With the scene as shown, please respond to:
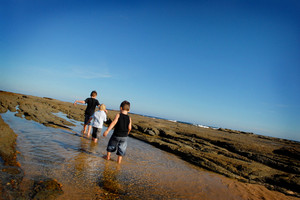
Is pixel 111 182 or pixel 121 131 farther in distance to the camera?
pixel 121 131

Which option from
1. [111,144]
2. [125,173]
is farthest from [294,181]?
[111,144]

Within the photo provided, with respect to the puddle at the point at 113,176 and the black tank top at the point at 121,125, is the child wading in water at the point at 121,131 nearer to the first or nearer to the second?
the black tank top at the point at 121,125

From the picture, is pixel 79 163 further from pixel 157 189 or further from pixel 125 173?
pixel 157 189

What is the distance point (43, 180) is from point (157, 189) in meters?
2.33

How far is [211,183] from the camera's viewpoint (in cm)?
433

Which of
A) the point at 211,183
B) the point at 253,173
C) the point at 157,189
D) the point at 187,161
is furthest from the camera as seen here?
the point at 187,161

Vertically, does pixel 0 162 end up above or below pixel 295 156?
below

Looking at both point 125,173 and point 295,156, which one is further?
point 295,156

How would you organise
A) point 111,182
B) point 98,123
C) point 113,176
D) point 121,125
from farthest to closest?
point 98,123, point 121,125, point 113,176, point 111,182

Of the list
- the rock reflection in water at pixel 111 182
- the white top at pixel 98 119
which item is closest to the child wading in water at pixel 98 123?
the white top at pixel 98 119

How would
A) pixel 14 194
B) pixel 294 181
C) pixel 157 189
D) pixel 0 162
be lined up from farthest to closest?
1. pixel 294 181
2. pixel 157 189
3. pixel 0 162
4. pixel 14 194

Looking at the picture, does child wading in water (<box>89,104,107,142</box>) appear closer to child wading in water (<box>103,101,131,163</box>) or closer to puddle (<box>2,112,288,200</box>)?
puddle (<box>2,112,288,200</box>)

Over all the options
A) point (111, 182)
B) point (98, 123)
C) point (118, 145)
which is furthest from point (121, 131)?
point (98, 123)

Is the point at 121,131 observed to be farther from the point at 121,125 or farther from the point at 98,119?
the point at 98,119
